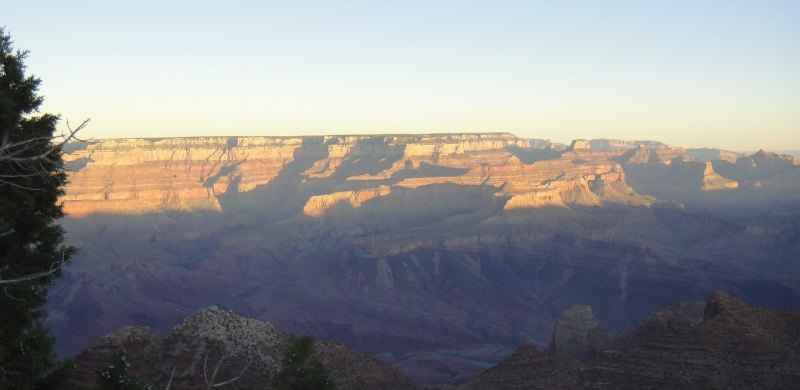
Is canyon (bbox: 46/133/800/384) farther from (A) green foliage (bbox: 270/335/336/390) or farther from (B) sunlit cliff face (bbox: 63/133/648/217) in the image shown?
(A) green foliage (bbox: 270/335/336/390)

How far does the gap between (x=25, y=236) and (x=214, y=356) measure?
13.2 meters

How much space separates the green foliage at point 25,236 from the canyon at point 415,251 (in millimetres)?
44568

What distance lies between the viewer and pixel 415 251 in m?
132

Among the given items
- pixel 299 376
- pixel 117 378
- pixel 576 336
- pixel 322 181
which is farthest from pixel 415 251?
pixel 117 378

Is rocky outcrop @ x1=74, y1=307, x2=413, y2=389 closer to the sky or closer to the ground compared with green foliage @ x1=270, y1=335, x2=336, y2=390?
closer to the ground

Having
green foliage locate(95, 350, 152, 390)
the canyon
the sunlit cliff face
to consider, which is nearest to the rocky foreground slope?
green foliage locate(95, 350, 152, 390)

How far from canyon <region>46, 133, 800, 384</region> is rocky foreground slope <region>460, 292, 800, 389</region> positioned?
85.3ft

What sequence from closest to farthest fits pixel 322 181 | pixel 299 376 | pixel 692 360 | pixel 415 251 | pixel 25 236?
pixel 25 236 < pixel 299 376 < pixel 692 360 < pixel 415 251 < pixel 322 181

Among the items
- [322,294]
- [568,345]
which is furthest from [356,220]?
[568,345]

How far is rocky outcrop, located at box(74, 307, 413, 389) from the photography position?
32906 millimetres

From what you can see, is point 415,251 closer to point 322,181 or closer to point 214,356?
point 322,181

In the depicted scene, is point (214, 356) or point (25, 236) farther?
point (214, 356)

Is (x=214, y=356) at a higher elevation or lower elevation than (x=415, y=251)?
higher

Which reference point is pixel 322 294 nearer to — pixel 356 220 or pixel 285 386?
pixel 356 220
